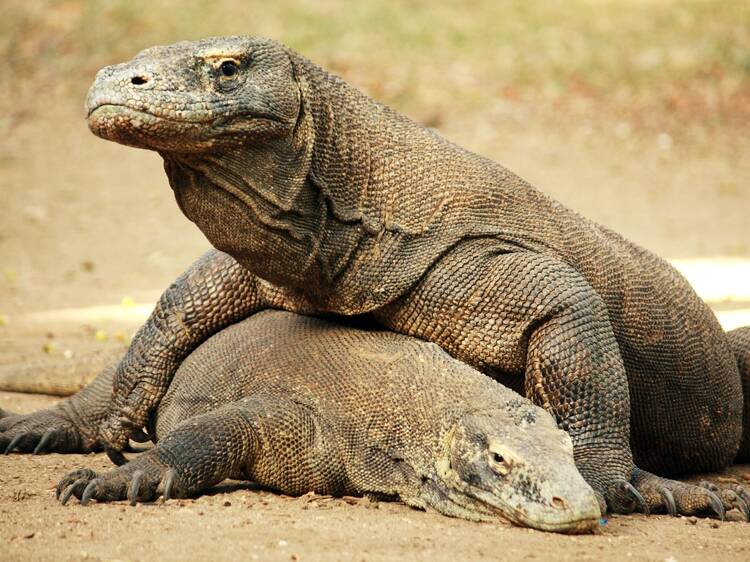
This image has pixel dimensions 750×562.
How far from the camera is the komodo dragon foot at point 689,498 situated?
4.78 metres

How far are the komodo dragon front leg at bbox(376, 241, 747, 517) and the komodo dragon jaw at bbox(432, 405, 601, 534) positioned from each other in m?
0.44

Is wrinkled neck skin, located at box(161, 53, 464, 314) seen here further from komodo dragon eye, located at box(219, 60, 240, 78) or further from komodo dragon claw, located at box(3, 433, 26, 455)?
komodo dragon claw, located at box(3, 433, 26, 455)

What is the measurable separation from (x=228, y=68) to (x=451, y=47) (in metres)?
13.2

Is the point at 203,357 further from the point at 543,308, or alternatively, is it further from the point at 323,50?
the point at 323,50

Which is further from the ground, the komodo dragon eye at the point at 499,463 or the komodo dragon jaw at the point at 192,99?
the komodo dragon jaw at the point at 192,99

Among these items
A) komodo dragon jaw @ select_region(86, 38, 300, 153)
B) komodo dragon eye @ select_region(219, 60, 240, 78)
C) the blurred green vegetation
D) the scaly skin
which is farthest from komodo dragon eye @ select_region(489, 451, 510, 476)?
the blurred green vegetation

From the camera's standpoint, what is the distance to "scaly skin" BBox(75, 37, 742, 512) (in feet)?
14.5

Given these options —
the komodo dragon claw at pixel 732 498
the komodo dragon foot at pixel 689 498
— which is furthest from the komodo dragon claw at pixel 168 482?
the komodo dragon claw at pixel 732 498

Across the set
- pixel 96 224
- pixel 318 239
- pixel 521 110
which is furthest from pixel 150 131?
pixel 521 110

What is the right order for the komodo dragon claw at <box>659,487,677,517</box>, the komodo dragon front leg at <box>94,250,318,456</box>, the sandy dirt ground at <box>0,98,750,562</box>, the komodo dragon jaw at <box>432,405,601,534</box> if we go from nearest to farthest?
the sandy dirt ground at <box>0,98,750,562</box>
the komodo dragon jaw at <box>432,405,601,534</box>
the komodo dragon claw at <box>659,487,677,517</box>
the komodo dragon front leg at <box>94,250,318,456</box>

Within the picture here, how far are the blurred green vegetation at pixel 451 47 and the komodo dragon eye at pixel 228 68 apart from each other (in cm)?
1147

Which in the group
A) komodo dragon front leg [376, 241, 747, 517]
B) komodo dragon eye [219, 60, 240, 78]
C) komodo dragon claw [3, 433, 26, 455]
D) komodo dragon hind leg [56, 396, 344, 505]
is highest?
komodo dragon eye [219, 60, 240, 78]

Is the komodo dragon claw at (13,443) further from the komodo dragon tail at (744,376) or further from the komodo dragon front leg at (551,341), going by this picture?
the komodo dragon tail at (744,376)

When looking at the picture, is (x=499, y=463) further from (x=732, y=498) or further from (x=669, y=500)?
(x=732, y=498)
